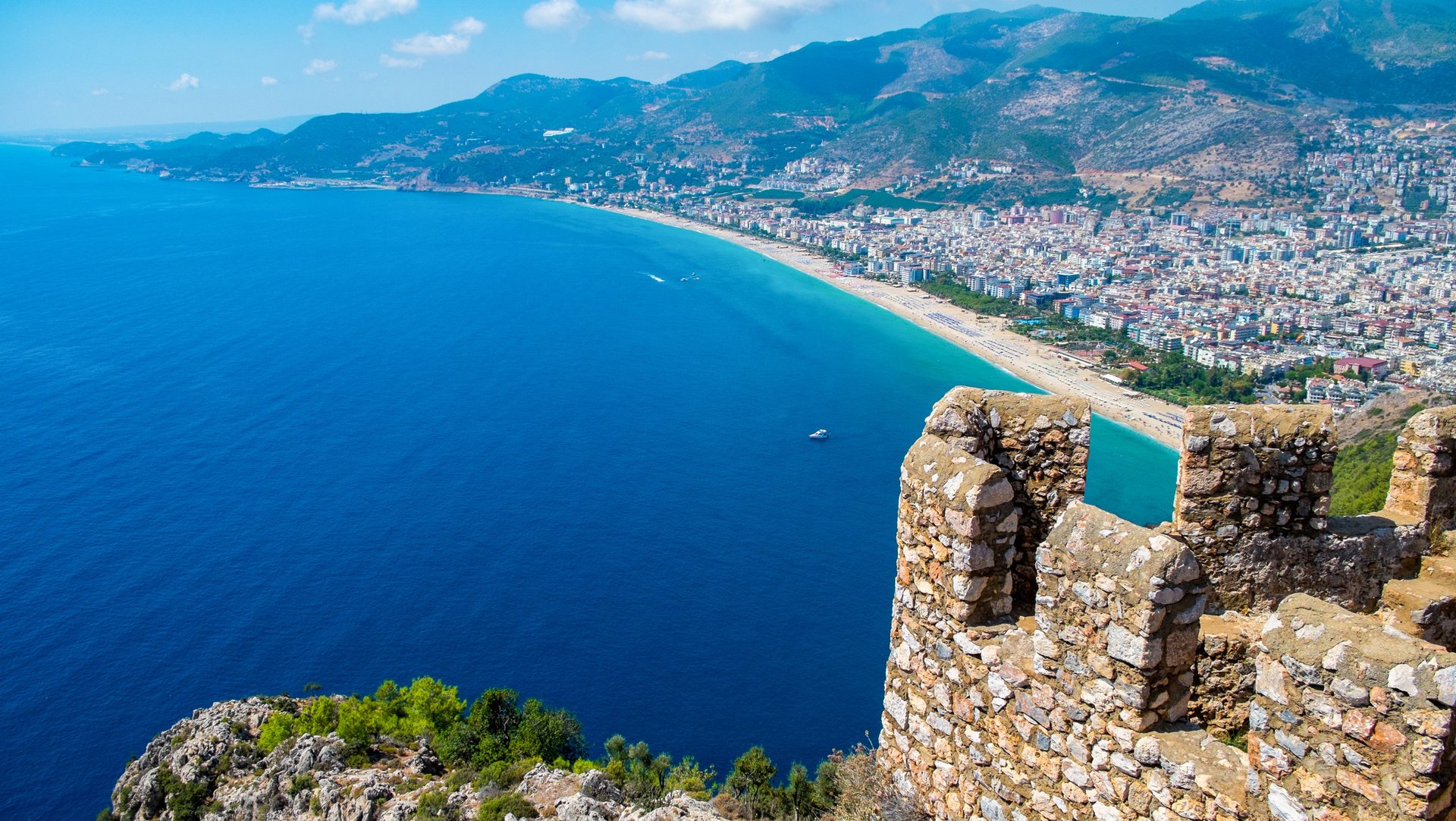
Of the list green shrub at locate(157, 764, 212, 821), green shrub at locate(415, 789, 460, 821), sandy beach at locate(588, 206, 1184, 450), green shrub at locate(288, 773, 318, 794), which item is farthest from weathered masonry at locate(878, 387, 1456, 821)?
sandy beach at locate(588, 206, 1184, 450)

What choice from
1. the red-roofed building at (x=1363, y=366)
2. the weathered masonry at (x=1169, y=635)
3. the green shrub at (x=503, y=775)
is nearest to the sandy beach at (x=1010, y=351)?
the red-roofed building at (x=1363, y=366)

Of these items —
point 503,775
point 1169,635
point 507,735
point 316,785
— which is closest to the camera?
point 1169,635

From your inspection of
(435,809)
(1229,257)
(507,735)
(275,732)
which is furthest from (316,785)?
(1229,257)

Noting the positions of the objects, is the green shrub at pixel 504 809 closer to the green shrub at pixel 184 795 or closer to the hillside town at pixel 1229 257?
the green shrub at pixel 184 795

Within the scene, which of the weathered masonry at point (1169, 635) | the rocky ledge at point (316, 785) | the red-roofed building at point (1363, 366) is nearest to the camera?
the weathered masonry at point (1169, 635)

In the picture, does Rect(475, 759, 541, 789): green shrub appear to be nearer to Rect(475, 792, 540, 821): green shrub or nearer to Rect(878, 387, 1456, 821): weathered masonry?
Rect(475, 792, 540, 821): green shrub

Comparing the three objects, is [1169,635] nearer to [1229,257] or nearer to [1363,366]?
[1363,366]
